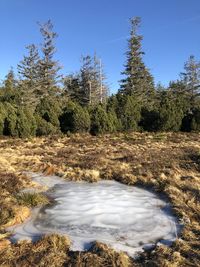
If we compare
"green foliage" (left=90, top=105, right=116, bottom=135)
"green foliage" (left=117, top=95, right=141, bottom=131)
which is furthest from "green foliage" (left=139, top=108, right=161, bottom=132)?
"green foliage" (left=90, top=105, right=116, bottom=135)

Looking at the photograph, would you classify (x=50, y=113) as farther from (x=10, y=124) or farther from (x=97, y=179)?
(x=97, y=179)

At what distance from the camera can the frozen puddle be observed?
596cm

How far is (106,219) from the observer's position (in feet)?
22.8

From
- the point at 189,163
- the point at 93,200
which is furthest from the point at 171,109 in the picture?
the point at 93,200

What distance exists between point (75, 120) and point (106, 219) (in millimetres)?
17806

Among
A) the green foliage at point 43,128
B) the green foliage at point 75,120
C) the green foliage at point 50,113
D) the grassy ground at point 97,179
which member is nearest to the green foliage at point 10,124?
the grassy ground at point 97,179

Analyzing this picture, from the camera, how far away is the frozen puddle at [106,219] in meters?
5.96

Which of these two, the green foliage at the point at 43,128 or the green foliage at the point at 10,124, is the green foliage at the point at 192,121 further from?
the green foliage at the point at 10,124

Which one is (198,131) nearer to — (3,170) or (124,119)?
(124,119)

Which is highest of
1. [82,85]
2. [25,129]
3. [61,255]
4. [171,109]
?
[82,85]

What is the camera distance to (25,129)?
73.2ft

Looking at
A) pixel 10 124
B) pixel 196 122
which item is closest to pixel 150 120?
pixel 196 122

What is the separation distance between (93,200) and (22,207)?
1.81m

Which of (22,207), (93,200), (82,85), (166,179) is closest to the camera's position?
(22,207)
